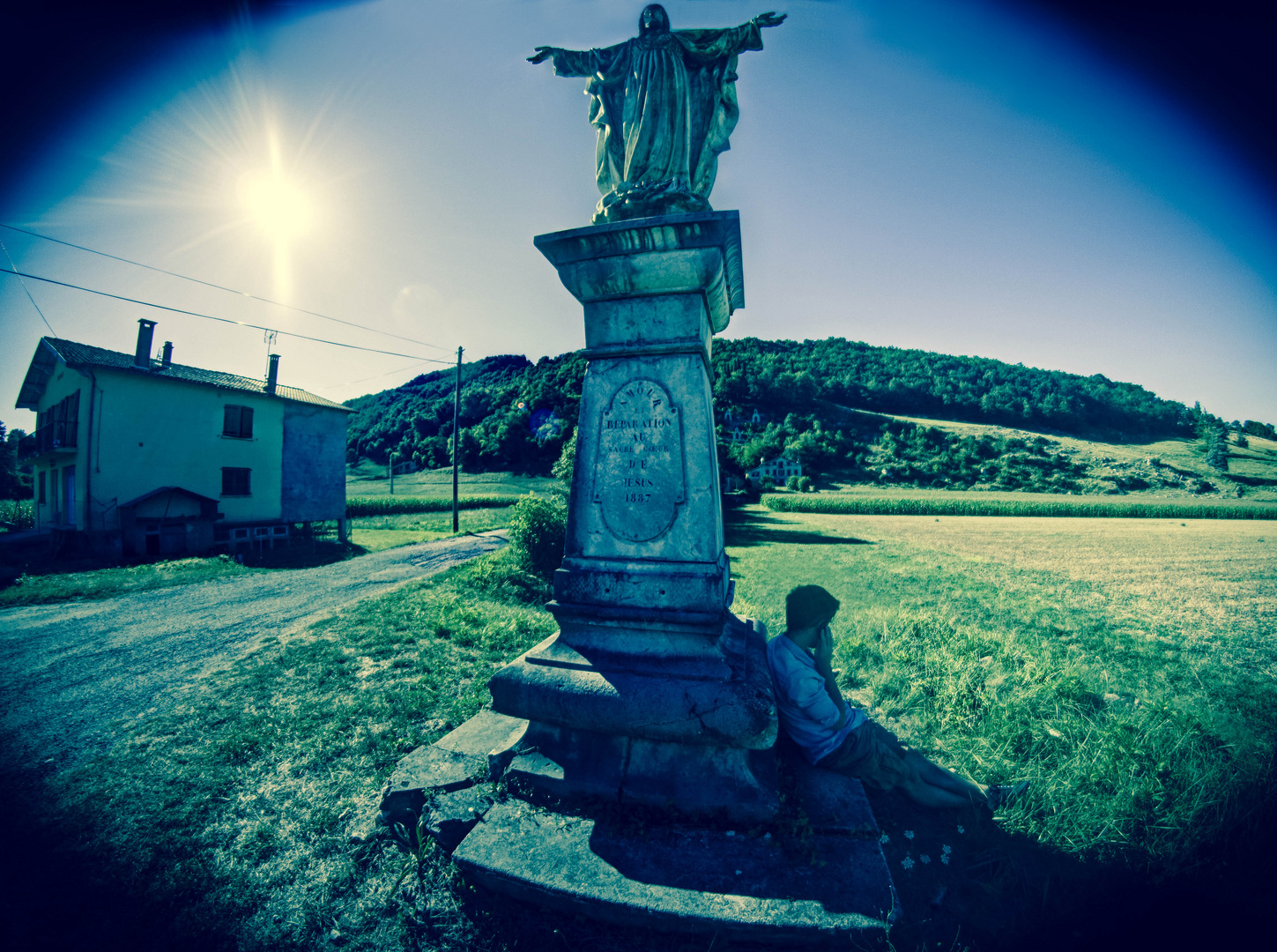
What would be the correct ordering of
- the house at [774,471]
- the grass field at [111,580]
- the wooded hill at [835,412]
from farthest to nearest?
the house at [774,471]
the wooded hill at [835,412]
the grass field at [111,580]

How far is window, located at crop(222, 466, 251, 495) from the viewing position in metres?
18.4

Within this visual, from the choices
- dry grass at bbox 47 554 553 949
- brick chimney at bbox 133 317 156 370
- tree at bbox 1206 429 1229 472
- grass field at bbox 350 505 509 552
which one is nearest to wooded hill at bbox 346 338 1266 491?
tree at bbox 1206 429 1229 472

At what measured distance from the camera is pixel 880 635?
20.9ft

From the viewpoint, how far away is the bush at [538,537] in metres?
10.3

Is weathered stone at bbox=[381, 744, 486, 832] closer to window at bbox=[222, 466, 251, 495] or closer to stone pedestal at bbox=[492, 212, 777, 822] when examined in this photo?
stone pedestal at bbox=[492, 212, 777, 822]

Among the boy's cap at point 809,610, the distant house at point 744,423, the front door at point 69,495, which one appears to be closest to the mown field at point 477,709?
the boy's cap at point 809,610

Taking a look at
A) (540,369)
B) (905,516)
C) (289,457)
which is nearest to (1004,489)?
(905,516)

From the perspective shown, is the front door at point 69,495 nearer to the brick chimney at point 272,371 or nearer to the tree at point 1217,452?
the brick chimney at point 272,371

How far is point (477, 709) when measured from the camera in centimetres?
400

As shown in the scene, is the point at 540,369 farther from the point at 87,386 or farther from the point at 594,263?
the point at 594,263

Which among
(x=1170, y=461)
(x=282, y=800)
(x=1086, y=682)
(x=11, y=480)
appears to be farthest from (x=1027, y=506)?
(x=11, y=480)

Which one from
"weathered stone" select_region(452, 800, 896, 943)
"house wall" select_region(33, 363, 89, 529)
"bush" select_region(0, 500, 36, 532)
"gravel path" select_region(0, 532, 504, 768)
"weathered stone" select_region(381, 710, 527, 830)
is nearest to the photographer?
"weathered stone" select_region(452, 800, 896, 943)

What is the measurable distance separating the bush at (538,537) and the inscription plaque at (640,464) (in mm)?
7453

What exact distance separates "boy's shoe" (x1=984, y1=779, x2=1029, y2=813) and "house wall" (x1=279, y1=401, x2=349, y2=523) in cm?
2334
